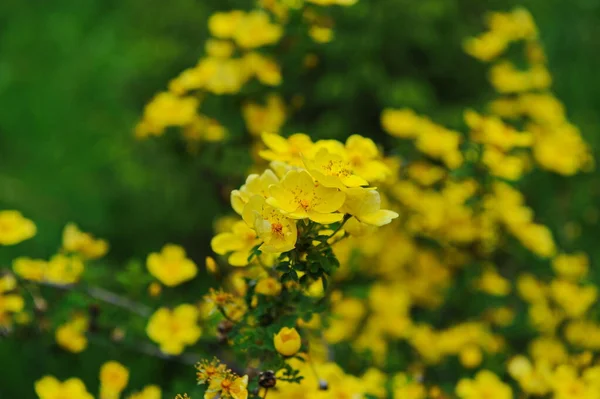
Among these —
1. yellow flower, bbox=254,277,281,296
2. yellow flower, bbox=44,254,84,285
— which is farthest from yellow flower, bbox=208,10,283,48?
yellow flower, bbox=254,277,281,296

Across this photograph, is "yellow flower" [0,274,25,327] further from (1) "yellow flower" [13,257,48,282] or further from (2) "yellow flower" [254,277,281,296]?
(2) "yellow flower" [254,277,281,296]

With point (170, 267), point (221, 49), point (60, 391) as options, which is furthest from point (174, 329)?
point (221, 49)

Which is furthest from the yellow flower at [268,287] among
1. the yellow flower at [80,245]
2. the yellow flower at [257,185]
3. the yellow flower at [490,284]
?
the yellow flower at [490,284]

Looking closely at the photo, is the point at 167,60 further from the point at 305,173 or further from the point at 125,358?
the point at 305,173

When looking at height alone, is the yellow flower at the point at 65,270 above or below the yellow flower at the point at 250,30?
below

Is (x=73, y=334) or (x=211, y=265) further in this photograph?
(x=73, y=334)

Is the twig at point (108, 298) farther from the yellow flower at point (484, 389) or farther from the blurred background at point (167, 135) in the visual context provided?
the yellow flower at point (484, 389)

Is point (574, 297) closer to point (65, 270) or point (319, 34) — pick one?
point (319, 34)
